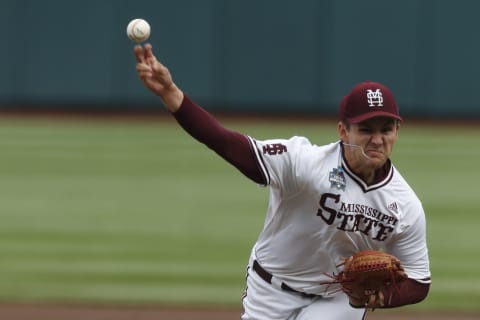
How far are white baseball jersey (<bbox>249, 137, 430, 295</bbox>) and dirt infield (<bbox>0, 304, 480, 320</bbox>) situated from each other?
→ 8.66 feet

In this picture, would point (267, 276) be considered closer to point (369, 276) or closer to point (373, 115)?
point (369, 276)

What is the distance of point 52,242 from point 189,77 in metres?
12.0

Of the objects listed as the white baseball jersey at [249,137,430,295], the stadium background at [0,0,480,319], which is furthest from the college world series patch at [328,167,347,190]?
the stadium background at [0,0,480,319]

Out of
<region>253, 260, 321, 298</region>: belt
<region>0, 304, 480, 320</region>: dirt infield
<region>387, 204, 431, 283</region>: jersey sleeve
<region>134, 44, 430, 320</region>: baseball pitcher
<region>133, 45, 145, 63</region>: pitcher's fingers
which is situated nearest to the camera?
<region>133, 45, 145, 63</region>: pitcher's fingers

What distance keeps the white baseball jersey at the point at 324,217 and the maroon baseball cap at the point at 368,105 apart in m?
0.23

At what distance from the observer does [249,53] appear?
22578 mm

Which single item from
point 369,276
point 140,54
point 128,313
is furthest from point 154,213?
point 140,54

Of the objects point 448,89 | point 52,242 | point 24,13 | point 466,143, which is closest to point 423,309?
point 52,242

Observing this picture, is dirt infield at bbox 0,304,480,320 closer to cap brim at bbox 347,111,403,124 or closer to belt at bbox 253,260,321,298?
belt at bbox 253,260,321,298

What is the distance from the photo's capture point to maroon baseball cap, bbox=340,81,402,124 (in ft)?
15.8

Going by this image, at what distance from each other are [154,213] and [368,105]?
7967mm

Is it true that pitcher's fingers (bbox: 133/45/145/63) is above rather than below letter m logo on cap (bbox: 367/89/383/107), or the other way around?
above

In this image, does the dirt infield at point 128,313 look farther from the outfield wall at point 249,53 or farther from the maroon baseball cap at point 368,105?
the outfield wall at point 249,53

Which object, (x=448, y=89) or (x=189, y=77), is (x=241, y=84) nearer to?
(x=189, y=77)
